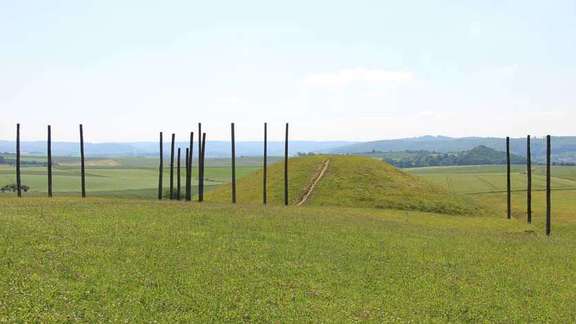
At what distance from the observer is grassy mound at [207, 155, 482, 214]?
222ft

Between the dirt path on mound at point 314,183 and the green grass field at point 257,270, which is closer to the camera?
the green grass field at point 257,270

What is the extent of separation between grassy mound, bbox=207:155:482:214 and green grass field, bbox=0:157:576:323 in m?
24.1

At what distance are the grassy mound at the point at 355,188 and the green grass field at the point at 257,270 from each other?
24082 millimetres

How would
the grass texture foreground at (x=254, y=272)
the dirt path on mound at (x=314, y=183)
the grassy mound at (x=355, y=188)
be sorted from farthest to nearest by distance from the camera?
the dirt path on mound at (x=314, y=183) < the grassy mound at (x=355, y=188) < the grass texture foreground at (x=254, y=272)

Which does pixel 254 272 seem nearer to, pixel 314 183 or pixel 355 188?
pixel 355 188

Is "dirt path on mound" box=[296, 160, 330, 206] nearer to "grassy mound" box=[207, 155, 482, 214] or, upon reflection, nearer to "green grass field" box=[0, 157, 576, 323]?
"grassy mound" box=[207, 155, 482, 214]

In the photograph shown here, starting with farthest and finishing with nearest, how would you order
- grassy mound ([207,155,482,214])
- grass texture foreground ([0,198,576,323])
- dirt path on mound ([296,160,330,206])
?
dirt path on mound ([296,160,330,206]), grassy mound ([207,155,482,214]), grass texture foreground ([0,198,576,323])

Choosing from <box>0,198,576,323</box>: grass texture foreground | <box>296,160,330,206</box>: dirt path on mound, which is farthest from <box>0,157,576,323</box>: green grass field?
<box>296,160,330,206</box>: dirt path on mound

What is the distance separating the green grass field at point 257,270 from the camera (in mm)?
20266

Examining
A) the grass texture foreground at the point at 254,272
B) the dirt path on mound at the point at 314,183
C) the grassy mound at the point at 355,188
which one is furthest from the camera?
the dirt path on mound at the point at 314,183

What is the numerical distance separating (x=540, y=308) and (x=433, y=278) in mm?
5486

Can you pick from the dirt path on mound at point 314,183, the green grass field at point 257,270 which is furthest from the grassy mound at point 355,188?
the green grass field at point 257,270

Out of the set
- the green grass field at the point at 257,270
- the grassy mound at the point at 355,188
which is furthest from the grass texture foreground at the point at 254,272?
the grassy mound at the point at 355,188

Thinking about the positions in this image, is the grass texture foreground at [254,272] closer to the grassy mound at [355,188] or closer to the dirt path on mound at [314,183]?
the grassy mound at [355,188]
